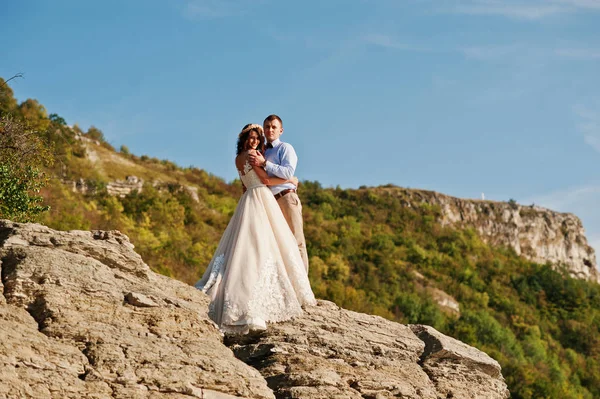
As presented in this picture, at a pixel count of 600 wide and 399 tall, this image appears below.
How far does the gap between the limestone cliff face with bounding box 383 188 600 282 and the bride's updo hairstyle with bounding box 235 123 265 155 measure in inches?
2807

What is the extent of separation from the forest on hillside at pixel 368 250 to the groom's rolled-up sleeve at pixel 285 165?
522 cm

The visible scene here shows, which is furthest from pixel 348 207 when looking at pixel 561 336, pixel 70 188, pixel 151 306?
pixel 151 306

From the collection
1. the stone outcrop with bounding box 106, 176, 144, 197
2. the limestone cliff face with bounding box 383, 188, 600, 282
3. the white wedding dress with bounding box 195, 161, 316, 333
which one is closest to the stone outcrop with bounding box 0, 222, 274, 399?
the white wedding dress with bounding box 195, 161, 316, 333

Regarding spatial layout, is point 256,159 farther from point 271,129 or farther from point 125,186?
point 125,186

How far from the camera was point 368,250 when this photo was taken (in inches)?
2327

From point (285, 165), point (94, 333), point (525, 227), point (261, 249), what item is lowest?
point (94, 333)

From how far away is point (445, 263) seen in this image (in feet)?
213

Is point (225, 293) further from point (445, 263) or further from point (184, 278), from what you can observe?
point (445, 263)

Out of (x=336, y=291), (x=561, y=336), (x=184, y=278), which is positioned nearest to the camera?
(x=184, y=278)

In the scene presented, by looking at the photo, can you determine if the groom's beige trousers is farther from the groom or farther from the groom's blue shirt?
the groom's blue shirt

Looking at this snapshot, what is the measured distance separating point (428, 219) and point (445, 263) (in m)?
12.2

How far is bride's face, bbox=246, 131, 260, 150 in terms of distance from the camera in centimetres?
991

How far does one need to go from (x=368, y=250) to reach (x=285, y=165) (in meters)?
49.6

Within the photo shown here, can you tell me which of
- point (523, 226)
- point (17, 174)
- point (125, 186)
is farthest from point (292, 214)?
point (523, 226)
